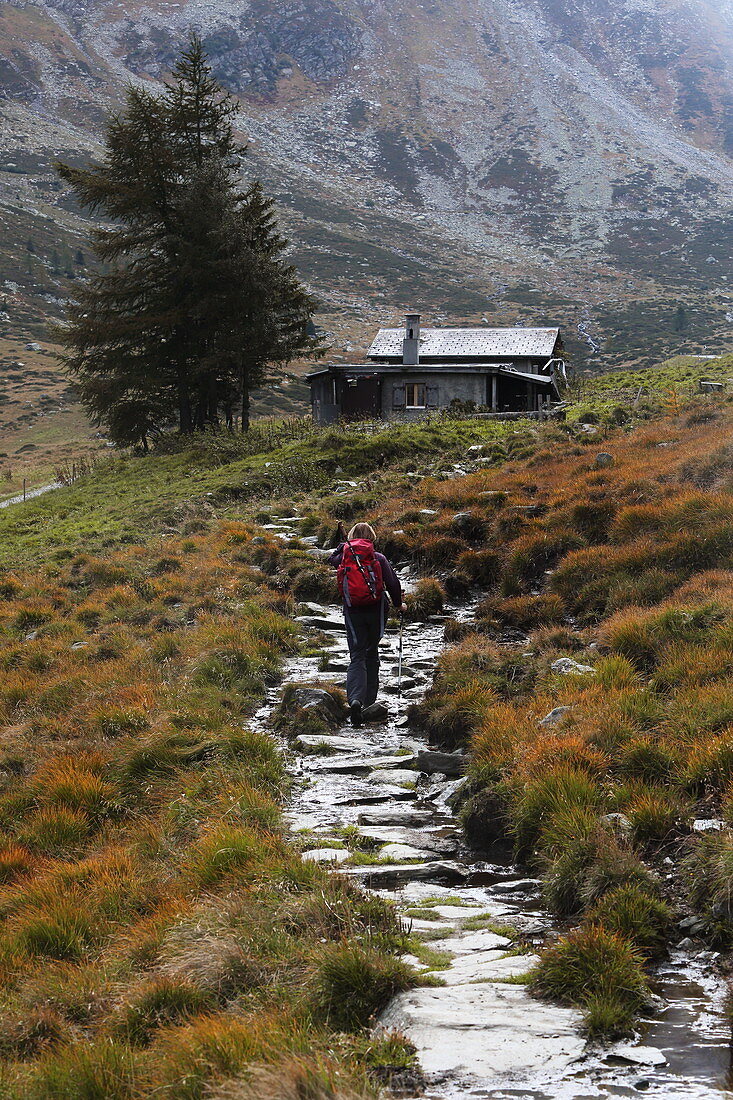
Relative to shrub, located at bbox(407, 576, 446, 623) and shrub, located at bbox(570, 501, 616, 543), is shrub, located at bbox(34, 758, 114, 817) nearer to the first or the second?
shrub, located at bbox(407, 576, 446, 623)

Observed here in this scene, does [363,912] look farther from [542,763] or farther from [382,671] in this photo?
[382,671]

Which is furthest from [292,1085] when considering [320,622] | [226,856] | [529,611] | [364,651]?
[320,622]

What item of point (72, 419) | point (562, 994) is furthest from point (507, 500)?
point (72, 419)

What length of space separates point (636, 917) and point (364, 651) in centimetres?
582

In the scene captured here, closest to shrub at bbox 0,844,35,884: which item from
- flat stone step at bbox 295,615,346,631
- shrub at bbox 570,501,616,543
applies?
flat stone step at bbox 295,615,346,631

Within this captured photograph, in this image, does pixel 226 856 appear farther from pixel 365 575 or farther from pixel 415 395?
pixel 415 395

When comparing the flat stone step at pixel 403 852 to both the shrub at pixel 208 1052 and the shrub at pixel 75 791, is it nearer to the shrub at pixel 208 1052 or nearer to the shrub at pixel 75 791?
the shrub at pixel 208 1052

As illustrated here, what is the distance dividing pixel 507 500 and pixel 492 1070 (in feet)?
45.1

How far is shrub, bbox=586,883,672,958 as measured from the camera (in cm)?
509

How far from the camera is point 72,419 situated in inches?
A: 3095

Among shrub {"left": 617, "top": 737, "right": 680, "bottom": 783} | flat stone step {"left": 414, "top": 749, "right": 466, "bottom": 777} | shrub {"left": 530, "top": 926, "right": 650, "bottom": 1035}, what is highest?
shrub {"left": 617, "top": 737, "right": 680, "bottom": 783}

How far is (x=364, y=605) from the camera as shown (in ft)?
35.8

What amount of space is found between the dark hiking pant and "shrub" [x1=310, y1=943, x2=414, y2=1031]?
5.63m

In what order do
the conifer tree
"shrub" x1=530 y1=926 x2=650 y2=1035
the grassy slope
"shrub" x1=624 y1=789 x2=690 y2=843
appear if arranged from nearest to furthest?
"shrub" x1=530 y1=926 x2=650 y2=1035
the grassy slope
"shrub" x1=624 y1=789 x2=690 y2=843
the conifer tree
